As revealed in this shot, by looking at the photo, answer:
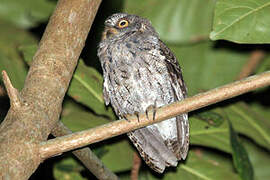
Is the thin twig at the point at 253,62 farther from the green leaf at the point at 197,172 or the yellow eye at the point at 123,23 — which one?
the yellow eye at the point at 123,23

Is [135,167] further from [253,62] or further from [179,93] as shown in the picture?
[253,62]

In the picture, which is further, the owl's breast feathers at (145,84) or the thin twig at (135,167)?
the owl's breast feathers at (145,84)

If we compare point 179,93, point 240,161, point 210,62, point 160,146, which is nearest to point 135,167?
point 160,146

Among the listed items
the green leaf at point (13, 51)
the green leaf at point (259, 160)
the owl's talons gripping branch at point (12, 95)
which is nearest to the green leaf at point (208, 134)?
the green leaf at point (259, 160)

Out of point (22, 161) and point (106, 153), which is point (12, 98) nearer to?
point (22, 161)

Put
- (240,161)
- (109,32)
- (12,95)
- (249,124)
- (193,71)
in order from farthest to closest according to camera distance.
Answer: (193,71) → (109,32) → (249,124) → (240,161) → (12,95)
